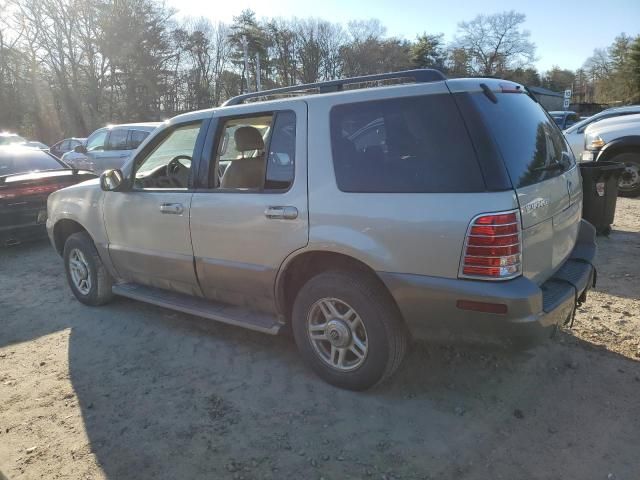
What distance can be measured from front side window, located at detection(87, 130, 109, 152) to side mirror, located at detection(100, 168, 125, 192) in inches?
345

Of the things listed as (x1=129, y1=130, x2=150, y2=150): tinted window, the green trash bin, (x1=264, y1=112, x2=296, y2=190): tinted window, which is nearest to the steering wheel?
(x1=264, y1=112, x2=296, y2=190): tinted window

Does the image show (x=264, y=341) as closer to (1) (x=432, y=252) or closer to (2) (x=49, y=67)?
(1) (x=432, y=252)

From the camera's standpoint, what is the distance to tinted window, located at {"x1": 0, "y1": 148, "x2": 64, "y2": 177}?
309 inches

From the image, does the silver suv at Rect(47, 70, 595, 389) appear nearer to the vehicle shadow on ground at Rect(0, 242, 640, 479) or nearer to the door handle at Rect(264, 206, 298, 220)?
the door handle at Rect(264, 206, 298, 220)

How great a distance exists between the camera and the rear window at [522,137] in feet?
8.47

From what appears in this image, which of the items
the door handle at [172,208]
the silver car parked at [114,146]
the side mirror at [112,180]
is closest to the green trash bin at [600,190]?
the door handle at [172,208]

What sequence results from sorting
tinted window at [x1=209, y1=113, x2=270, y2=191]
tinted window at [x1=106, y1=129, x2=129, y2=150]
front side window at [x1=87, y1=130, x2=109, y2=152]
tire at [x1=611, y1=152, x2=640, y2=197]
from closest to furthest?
tinted window at [x1=209, y1=113, x2=270, y2=191] → tire at [x1=611, y1=152, x2=640, y2=197] → tinted window at [x1=106, y1=129, x2=129, y2=150] → front side window at [x1=87, y1=130, x2=109, y2=152]

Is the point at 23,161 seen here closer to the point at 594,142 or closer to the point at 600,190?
the point at 600,190

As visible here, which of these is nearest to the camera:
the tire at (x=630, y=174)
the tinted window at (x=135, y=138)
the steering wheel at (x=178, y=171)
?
the steering wheel at (x=178, y=171)

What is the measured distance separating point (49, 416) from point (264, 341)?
1.59 metres

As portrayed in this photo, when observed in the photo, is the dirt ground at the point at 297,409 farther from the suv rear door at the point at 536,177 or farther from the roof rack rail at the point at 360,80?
the roof rack rail at the point at 360,80

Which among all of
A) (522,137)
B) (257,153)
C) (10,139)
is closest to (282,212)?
(257,153)

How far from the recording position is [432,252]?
2.57 meters

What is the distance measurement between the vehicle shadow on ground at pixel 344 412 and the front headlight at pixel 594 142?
6583mm
